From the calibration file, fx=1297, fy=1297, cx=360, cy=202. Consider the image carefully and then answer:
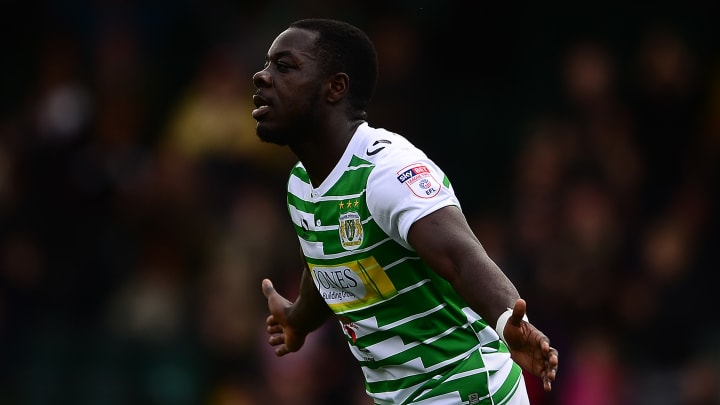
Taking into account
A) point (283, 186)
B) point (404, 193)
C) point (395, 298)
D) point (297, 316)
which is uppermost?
point (404, 193)

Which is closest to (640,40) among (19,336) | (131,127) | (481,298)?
(131,127)

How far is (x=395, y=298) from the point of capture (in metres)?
4.93

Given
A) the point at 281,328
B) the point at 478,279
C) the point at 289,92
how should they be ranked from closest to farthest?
the point at 478,279
the point at 289,92
the point at 281,328

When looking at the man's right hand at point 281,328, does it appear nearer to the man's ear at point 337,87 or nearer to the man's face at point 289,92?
the man's face at point 289,92

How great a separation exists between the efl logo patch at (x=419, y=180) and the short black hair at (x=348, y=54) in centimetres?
60

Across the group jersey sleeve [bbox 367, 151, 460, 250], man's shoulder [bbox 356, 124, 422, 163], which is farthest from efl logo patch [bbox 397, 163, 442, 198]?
man's shoulder [bbox 356, 124, 422, 163]

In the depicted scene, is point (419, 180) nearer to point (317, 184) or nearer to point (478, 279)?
point (478, 279)

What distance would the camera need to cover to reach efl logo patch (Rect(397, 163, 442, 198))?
4660 millimetres

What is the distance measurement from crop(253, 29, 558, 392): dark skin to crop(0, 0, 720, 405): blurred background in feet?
10.4

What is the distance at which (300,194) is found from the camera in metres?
5.37

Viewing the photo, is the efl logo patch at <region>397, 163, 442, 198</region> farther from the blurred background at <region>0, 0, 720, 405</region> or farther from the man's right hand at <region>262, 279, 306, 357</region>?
the blurred background at <region>0, 0, 720, 405</region>

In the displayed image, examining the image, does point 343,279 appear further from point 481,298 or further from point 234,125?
point 234,125

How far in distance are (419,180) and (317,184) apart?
635mm

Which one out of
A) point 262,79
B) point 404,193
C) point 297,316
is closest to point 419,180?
point 404,193
